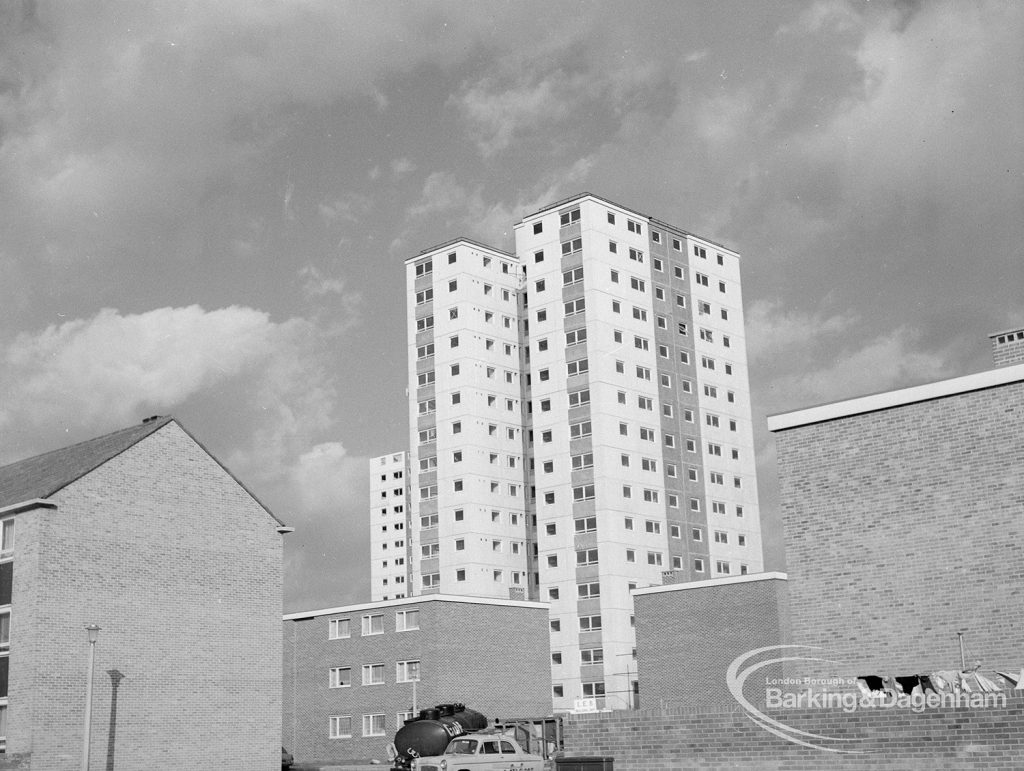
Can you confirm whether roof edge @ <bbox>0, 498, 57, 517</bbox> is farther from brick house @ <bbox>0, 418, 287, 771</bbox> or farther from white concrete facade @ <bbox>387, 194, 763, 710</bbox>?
white concrete facade @ <bbox>387, 194, 763, 710</bbox>

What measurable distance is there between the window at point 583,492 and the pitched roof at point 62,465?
4630 cm

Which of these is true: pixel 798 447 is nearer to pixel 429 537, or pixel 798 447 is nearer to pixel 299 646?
pixel 299 646

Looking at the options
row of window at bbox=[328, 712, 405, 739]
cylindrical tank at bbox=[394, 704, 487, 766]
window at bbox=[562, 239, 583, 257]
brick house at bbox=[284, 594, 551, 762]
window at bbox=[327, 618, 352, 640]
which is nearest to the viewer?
cylindrical tank at bbox=[394, 704, 487, 766]

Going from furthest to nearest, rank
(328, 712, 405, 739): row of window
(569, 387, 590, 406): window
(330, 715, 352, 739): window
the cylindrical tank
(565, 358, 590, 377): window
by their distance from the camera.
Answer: (565, 358, 590, 377): window
(569, 387, 590, 406): window
(330, 715, 352, 739): window
(328, 712, 405, 739): row of window
the cylindrical tank

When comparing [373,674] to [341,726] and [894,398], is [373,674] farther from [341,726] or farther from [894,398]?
[894,398]

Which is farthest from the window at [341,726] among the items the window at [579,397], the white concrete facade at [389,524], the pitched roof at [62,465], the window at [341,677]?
the white concrete facade at [389,524]

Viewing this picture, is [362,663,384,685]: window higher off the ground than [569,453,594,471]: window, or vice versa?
[569,453,594,471]: window

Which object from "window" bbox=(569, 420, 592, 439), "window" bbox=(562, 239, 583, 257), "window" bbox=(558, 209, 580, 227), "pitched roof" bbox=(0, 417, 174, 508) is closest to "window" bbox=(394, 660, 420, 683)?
"pitched roof" bbox=(0, 417, 174, 508)

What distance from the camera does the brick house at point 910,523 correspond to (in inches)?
1006

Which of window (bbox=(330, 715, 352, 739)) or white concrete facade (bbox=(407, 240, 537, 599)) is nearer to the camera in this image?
window (bbox=(330, 715, 352, 739))

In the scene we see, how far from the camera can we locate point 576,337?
295 feet

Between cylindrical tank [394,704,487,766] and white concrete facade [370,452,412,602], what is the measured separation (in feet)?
436

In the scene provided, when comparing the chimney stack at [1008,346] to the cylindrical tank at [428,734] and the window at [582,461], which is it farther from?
the window at [582,461]

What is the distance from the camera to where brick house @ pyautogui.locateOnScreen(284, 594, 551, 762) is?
192ft
